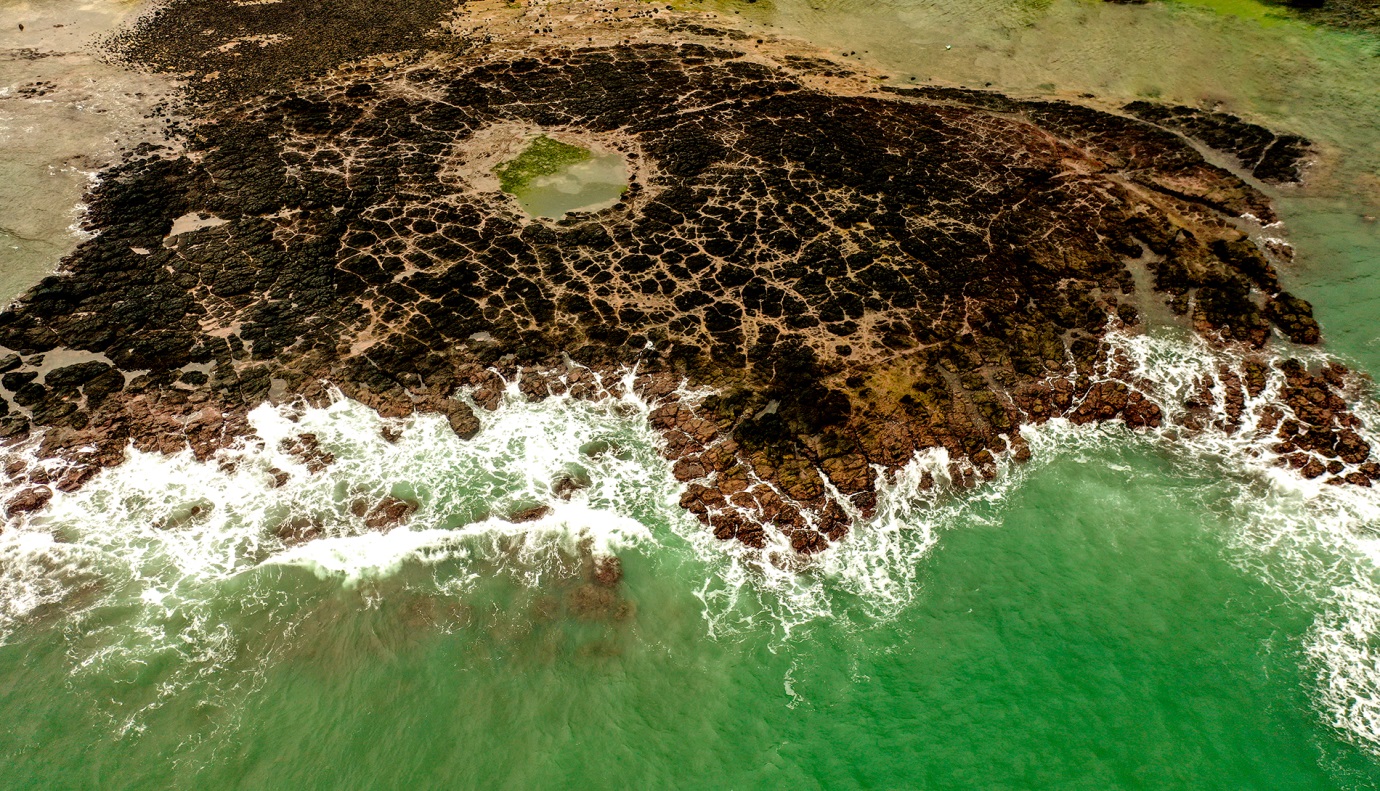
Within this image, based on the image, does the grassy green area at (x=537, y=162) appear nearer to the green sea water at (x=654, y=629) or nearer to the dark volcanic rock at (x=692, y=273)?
the dark volcanic rock at (x=692, y=273)

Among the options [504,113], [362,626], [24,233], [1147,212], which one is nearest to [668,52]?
[504,113]

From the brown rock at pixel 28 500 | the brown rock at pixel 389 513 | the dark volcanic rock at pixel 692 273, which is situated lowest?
the brown rock at pixel 28 500

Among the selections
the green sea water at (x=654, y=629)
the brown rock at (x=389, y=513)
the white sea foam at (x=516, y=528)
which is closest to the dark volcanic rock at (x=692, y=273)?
the brown rock at (x=389, y=513)

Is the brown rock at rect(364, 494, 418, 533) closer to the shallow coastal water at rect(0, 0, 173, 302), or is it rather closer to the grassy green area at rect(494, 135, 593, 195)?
the grassy green area at rect(494, 135, 593, 195)

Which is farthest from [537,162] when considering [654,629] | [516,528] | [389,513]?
[654,629]

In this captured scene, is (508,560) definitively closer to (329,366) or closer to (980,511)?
(329,366)

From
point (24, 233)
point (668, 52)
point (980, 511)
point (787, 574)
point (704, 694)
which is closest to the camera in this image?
point (704, 694)

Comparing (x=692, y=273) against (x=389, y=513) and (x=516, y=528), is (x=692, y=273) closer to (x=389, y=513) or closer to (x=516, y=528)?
(x=516, y=528)
